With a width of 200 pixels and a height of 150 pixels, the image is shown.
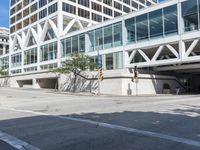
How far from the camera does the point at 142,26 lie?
1510 inches

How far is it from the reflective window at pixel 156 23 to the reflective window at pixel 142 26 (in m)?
0.94

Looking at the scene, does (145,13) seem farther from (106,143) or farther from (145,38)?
(106,143)

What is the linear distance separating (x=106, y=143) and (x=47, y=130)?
9.09 feet

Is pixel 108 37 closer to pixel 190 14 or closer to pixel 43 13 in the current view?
pixel 190 14

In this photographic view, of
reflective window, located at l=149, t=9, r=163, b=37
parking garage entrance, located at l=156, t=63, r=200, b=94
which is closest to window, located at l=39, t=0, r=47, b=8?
reflective window, located at l=149, t=9, r=163, b=37

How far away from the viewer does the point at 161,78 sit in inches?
1599

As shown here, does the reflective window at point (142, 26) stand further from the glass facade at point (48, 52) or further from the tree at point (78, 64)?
the glass facade at point (48, 52)

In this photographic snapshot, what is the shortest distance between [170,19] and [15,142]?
32.2m

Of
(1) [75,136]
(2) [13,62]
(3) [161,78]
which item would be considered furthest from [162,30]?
(2) [13,62]

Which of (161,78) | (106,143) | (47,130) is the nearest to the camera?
(106,143)

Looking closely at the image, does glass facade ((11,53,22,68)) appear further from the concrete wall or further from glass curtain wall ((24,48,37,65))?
the concrete wall

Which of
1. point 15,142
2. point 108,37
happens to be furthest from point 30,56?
point 15,142

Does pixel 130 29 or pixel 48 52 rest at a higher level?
pixel 130 29

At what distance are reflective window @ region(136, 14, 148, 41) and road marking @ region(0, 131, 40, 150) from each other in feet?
106
